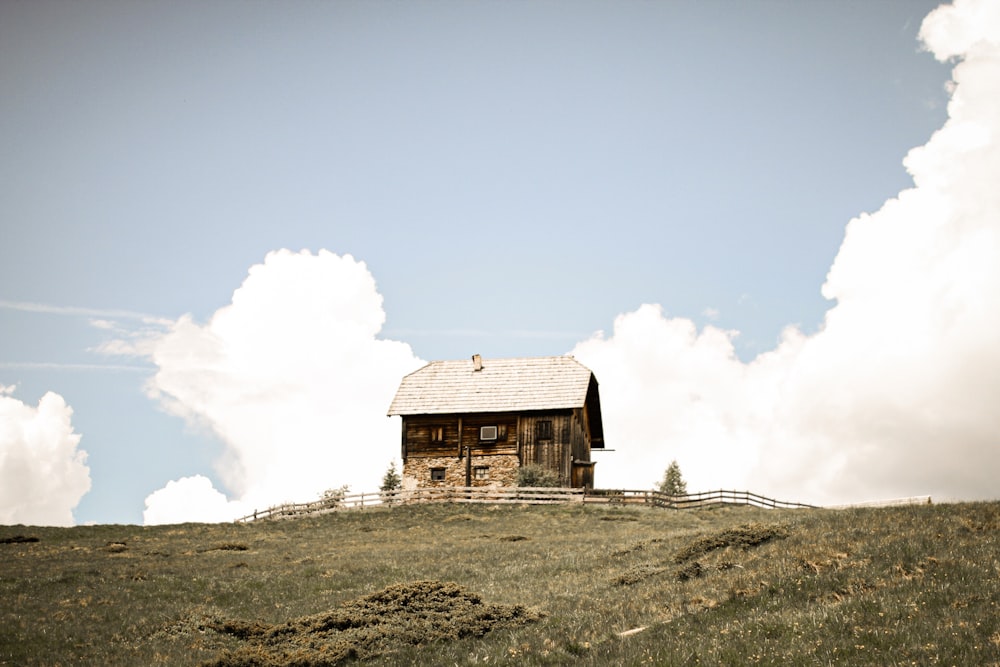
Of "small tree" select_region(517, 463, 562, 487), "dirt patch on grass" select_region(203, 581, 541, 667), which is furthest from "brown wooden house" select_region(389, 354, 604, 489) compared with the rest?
"dirt patch on grass" select_region(203, 581, 541, 667)

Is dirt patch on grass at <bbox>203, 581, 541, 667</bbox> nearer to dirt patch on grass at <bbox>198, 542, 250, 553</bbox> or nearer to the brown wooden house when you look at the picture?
dirt patch on grass at <bbox>198, 542, 250, 553</bbox>

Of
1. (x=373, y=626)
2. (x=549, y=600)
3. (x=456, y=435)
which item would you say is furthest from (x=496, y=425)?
(x=373, y=626)

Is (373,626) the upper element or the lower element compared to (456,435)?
lower

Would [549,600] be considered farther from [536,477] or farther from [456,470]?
[456,470]

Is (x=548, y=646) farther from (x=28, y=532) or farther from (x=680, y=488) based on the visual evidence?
(x=680, y=488)

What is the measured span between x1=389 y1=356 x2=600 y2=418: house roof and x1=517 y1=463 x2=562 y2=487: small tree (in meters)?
4.42

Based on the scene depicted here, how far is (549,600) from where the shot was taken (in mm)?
22156

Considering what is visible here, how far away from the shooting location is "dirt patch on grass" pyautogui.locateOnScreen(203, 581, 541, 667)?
18828 mm

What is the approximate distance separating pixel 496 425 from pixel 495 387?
3296mm

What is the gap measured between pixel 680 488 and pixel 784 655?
183 feet

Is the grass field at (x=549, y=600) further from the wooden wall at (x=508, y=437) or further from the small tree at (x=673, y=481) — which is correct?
the small tree at (x=673, y=481)

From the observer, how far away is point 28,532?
140 ft

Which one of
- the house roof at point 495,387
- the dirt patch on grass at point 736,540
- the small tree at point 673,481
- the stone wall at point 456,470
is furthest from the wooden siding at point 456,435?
the dirt patch on grass at point 736,540

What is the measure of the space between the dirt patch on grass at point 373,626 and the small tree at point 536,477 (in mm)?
30913
